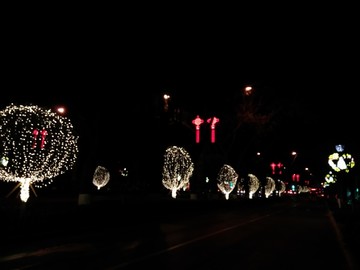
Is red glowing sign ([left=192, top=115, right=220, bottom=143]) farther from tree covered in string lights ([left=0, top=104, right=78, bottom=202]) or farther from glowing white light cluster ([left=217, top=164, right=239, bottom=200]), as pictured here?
glowing white light cluster ([left=217, top=164, right=239, bottom=200])

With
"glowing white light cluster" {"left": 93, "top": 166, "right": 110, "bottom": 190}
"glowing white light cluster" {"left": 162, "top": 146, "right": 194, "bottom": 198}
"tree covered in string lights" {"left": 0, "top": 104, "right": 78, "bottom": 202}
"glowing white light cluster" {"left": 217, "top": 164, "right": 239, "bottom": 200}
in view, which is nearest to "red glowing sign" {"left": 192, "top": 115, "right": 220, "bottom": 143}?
"glowing white light cluster" {"left": 162, "top": 146, "right": 194, "bottom": 198}

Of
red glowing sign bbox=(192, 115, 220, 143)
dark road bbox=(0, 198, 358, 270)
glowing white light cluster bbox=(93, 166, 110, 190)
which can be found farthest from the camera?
glowing white light cluster bbox=(93, 166, 110, 190)

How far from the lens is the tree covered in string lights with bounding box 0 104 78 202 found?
18.1 meters

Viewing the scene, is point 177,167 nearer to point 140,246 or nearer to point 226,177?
point 226,177

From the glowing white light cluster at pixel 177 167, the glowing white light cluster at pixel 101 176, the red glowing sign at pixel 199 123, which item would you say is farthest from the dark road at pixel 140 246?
the glowing white light cluster at pixel 101 176

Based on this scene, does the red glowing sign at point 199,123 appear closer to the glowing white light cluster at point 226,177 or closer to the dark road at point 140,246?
the dark road at point 140,246

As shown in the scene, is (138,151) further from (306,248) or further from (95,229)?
(306,248)

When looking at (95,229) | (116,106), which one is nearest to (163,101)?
(116,106)

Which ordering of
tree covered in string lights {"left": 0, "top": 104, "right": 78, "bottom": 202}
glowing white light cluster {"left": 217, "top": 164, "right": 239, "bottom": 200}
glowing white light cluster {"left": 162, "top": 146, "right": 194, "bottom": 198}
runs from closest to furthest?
tree covered in string lights {"left": 0, "top": 104, "right": 78, "bottom": 202}
glowing white light cluster {"left": 162, "top": 146, "right": 194, "bottom": 198}
glowing white light cluster {"left": 217, "top": 164, "right": 239, "bottom": 200}

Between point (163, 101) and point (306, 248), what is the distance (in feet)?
53.7

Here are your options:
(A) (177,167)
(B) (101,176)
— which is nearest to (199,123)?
(A) (177,167)

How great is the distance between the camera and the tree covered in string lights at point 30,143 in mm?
18125

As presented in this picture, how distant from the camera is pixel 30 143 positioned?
18.2 metres

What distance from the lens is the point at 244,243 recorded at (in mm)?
15625
